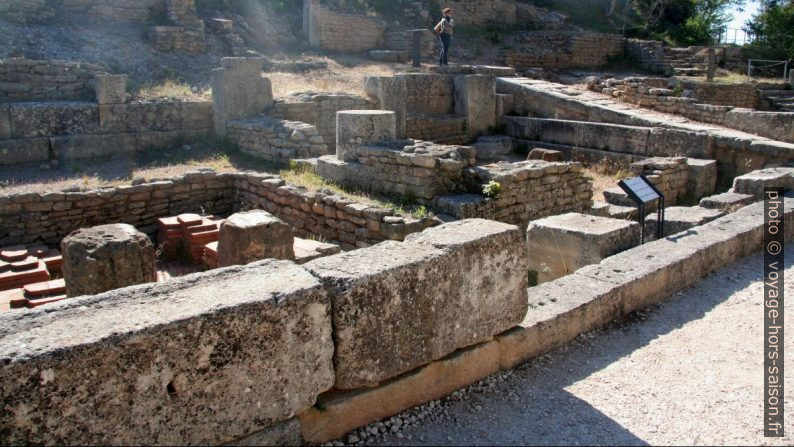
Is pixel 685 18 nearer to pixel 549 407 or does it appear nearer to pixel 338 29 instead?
pixel 338 29

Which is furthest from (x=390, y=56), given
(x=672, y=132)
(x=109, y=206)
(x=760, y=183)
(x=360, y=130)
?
(x=760, y=183)

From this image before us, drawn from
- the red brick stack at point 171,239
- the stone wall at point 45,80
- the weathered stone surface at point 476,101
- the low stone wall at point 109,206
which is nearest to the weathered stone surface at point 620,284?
the red brick stack at point 171,239

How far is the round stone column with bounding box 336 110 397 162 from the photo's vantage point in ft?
32.7

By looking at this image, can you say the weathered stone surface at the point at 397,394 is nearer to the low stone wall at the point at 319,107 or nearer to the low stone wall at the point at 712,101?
the low stone wall at the point at 319,107

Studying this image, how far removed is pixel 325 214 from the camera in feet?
29.1

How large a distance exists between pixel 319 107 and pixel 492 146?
3.70 m

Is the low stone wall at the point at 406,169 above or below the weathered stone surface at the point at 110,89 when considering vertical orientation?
below

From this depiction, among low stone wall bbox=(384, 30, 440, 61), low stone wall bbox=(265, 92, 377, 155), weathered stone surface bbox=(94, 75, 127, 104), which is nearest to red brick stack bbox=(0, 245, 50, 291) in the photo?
weathered stone surface bbox=(94, 75, 127, 104)

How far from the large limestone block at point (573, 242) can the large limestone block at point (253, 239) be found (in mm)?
2558

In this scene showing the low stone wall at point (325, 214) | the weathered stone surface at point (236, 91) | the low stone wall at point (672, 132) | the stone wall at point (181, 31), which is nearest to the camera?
the low stone wall at point (325, 214)

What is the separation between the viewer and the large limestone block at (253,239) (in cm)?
670

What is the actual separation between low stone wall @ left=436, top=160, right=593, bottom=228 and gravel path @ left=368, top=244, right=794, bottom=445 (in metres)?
4.37

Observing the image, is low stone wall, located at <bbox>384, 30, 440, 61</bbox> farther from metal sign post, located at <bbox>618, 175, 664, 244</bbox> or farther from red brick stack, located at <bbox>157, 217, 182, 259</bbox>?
metal sign post, located at <bbox>618, 175, 664, 244</bbox>

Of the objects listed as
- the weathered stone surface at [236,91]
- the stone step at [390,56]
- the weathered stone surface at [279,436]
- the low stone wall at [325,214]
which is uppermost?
the stone step at [390,56]
